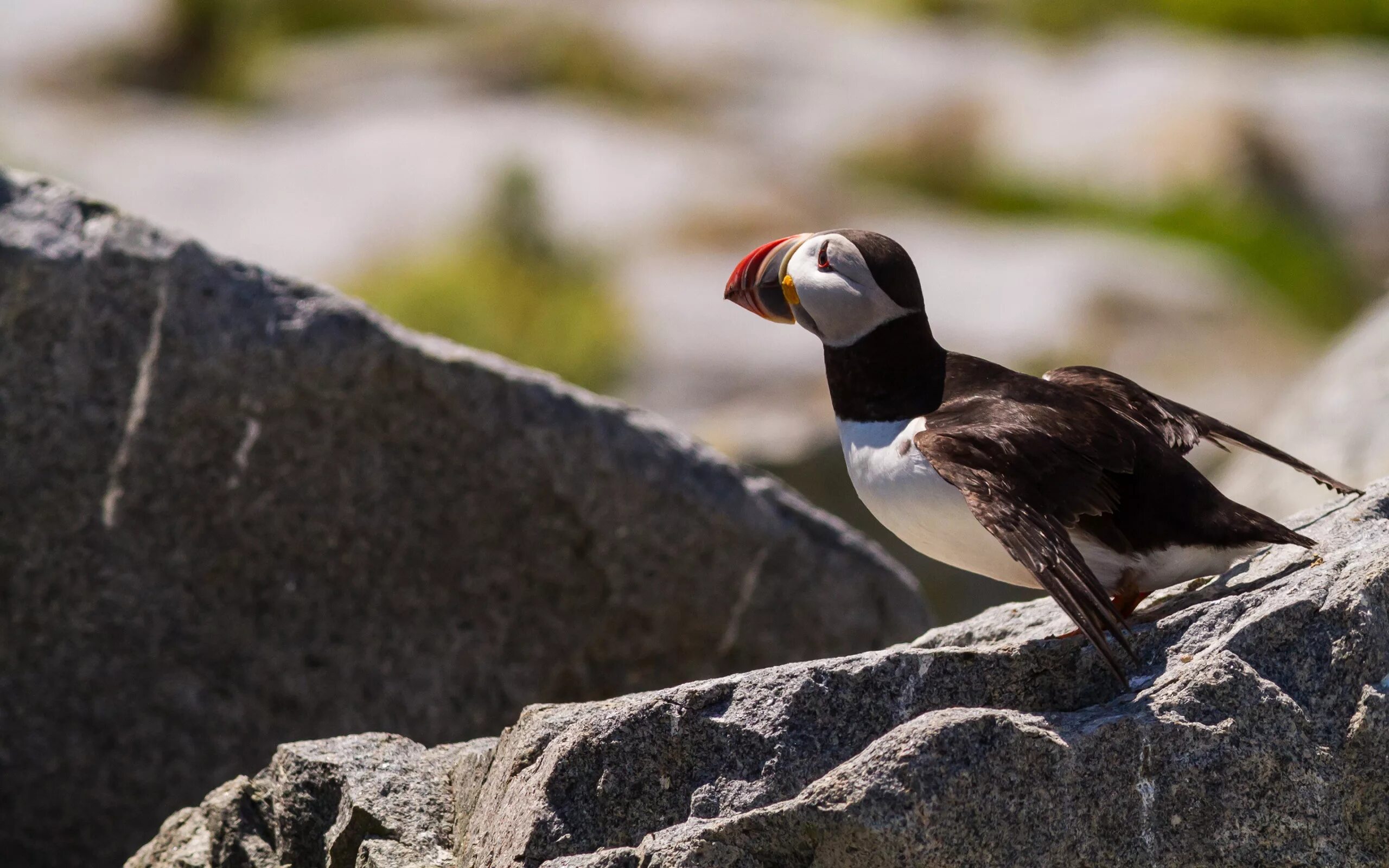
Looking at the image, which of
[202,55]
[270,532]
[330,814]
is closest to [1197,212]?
[202,55]

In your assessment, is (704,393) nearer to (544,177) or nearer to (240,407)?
(544,177)

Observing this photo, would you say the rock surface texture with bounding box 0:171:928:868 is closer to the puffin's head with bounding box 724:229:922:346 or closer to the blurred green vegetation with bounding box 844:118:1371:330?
the puffin's head with bounding box 724:229:922:346

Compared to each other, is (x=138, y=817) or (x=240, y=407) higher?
(x=240, y=407)

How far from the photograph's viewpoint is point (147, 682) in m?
5.34

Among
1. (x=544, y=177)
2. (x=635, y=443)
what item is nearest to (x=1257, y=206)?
(x=544, y=177)

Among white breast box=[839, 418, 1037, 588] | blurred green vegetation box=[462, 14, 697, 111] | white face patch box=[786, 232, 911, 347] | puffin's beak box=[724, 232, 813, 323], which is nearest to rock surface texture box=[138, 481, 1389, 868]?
white breast box=[839, 418, 1037, 588]

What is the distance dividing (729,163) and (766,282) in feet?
52.7

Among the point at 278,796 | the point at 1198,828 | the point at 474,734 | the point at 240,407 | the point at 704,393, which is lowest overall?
the point at 704,393

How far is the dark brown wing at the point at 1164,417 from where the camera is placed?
4.43 m

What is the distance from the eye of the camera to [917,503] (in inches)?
155

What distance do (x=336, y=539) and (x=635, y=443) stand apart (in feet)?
3.74

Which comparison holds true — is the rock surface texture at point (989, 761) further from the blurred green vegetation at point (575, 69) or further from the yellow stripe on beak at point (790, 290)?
the blurred green vegetation at point (575, 69)

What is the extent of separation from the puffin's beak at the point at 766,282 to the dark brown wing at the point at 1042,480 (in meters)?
0.58

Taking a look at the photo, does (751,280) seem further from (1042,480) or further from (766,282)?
(1042,480)
